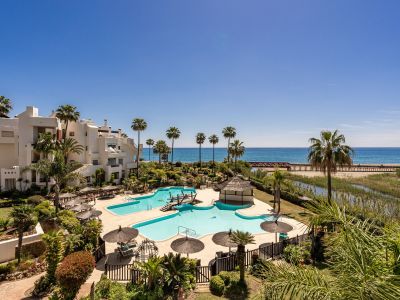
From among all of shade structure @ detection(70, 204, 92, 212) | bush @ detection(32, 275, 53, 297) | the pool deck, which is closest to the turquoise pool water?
the pool deck

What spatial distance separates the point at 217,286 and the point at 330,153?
673 inches

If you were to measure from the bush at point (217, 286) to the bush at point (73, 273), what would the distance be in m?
6.02

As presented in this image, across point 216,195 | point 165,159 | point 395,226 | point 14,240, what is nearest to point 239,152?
point 216,195

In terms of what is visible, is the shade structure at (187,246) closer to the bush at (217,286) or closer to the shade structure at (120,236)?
the bush at (217,286)

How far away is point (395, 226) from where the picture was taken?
4.53 metres

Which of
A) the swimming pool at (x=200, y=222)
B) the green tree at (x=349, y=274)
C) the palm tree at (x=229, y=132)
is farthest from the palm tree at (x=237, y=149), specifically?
the green tree at (x=349, y=274)

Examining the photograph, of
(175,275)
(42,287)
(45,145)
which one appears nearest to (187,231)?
(175,275)

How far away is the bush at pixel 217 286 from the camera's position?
10.5m

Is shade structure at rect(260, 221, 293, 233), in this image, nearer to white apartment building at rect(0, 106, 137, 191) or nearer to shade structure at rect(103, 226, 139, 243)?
shade structure at rect(103, 226, 139, 243)

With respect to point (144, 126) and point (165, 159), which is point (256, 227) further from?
point (165, 159)

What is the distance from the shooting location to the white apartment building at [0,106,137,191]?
28875 mm

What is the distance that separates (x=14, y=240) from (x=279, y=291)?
17544 mm

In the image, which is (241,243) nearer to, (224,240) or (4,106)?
(224,240)

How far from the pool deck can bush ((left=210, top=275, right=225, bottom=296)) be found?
9.73ft
